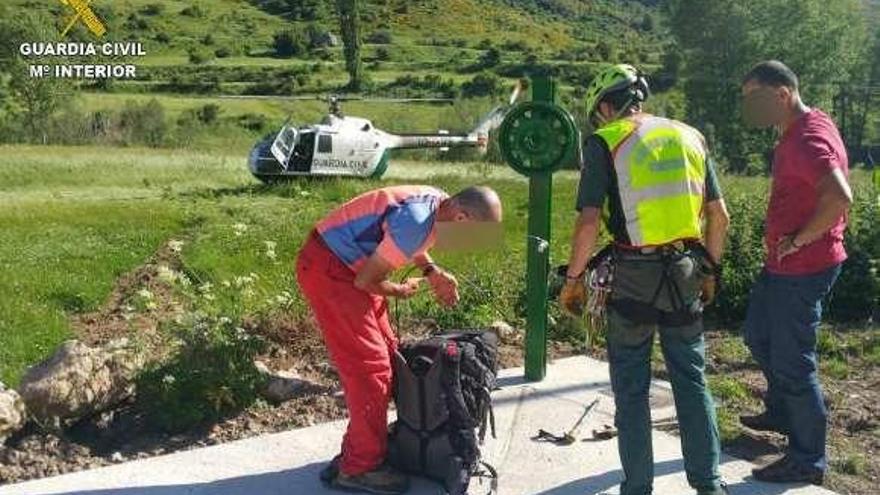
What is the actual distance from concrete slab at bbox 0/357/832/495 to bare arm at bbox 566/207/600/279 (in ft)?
3.91

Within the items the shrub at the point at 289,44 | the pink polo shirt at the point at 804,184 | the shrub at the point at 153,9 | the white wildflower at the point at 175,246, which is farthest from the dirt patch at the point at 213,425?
the shrub at the point at 153,9

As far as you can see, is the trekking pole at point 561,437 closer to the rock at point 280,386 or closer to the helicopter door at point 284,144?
the rock at point 280,386

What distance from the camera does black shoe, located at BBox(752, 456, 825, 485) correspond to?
5.05m

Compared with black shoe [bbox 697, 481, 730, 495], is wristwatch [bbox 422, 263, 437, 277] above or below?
above

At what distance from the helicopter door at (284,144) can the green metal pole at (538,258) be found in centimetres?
1688

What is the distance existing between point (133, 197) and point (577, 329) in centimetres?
1426

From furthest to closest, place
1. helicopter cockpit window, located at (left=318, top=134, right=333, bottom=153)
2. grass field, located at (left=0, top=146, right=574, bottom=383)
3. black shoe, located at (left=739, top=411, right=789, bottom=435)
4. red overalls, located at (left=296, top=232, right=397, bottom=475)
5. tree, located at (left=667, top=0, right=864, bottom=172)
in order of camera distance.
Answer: tree, located at (left=667, top=0, right=864, bottom=172) → helicopter cockpit window, located at (left=318, top=134, right=333, bottom=153) → grass field, located at (left=0, top=146, right=574, bottom=383) → black shoe, located at (left=739, top=411, right=789, bottom=435) → red overalls, located at (left=296, top=232, right=397, bottom=475)

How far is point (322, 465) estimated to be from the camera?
16.9ft

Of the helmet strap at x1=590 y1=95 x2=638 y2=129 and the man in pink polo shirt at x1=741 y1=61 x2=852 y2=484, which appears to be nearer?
the helmet strap at x1=590 y1=95 x2=638 y2=129

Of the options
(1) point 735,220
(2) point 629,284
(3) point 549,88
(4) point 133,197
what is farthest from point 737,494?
(4) point 133,197

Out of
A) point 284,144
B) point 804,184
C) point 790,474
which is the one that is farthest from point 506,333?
point 284,144

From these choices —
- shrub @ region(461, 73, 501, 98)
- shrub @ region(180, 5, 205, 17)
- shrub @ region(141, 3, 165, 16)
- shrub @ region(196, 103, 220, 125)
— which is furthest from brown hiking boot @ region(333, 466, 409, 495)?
shrub @ region(180, 5, 205, 17)

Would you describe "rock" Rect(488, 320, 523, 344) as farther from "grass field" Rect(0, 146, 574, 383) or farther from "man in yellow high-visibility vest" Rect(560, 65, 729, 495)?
"man in yellow high-visibility vest" Rect(560, 65, 729, 495)

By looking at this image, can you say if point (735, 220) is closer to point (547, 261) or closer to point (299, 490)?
point (547, 261)
